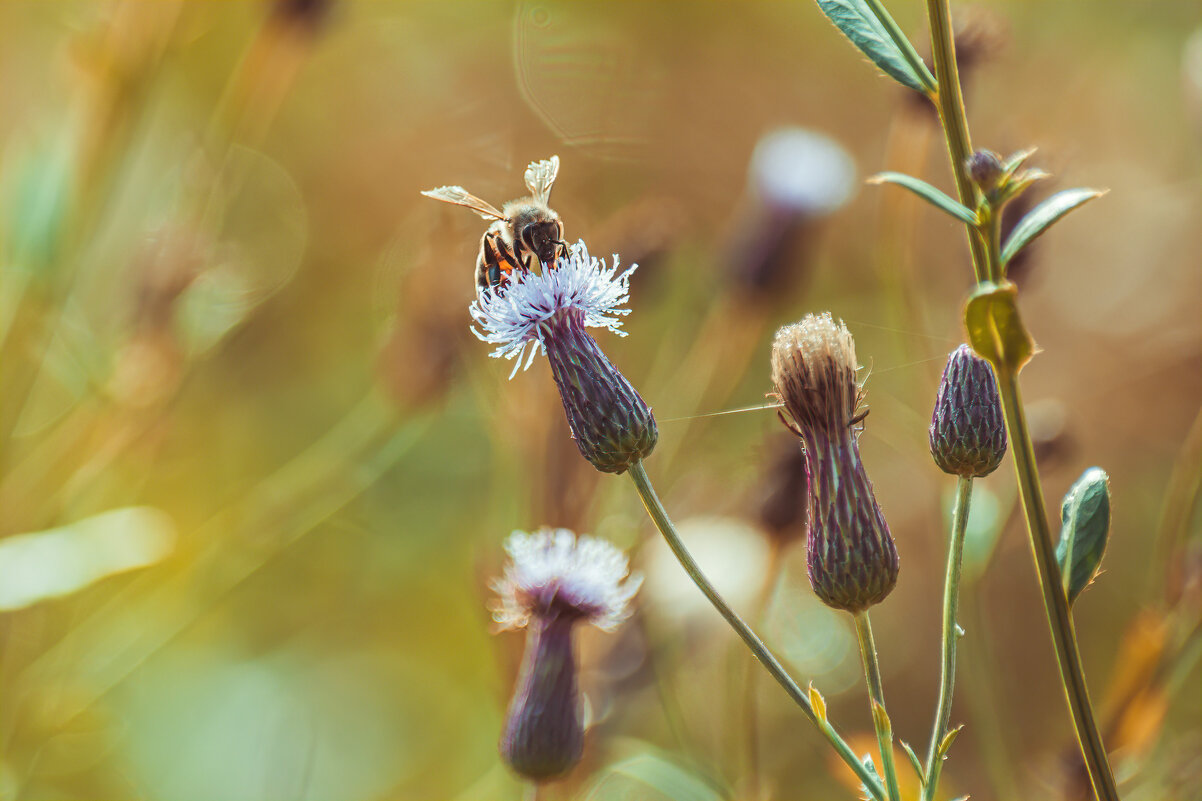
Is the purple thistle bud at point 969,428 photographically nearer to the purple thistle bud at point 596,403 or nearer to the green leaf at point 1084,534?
the green leaf at point 1084,534

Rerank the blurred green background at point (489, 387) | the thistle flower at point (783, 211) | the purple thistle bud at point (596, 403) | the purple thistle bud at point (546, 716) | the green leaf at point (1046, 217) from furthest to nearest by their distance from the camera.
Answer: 1. the thistle flower at point (783, 211)
2. the blurred green background at point (489, 387)
3. the purple thistle bud at point (546, 716)
4. the purple thistle bud at point (596, 403)
5. the green leaf at point (1046, 217)

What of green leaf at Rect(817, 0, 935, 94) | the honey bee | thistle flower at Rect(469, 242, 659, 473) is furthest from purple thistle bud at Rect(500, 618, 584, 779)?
green leaf at Rect(817, 0, 935, 94)

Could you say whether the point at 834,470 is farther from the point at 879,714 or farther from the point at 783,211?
the point at 783,211

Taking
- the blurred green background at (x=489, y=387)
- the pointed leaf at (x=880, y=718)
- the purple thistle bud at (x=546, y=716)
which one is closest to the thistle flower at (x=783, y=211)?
the blurred green background at (x=489, y=387)

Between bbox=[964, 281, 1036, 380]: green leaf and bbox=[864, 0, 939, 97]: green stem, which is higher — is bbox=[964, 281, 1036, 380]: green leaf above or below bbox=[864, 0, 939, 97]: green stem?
below

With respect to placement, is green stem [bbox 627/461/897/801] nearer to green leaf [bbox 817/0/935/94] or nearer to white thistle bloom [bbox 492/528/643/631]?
green leaf [bbox 817/0/935/94]

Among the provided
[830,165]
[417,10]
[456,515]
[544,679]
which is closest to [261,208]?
[417,10]
